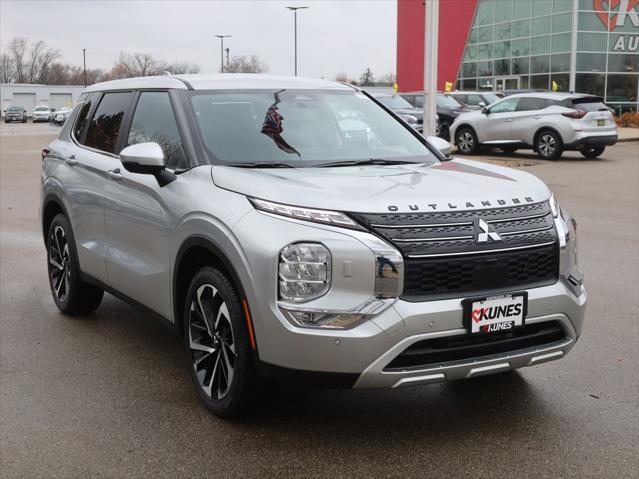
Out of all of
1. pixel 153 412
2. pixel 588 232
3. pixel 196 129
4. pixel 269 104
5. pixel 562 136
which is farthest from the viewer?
pixel 562 136

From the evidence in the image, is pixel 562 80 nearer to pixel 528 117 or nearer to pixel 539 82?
pixel 539 82

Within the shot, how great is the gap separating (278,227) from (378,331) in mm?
664

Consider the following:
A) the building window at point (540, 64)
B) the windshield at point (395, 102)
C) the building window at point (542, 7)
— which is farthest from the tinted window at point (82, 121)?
the building window at point (542, 7)

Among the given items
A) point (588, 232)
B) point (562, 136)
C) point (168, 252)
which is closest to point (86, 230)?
point (168, 252)

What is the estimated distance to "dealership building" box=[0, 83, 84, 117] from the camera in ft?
316

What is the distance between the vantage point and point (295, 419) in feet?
14.0

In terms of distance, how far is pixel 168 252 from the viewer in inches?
179

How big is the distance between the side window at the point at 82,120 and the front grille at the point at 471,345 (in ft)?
11.9

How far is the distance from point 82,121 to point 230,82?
66.1 inches

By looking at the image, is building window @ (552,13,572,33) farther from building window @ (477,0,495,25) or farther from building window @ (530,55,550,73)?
building window @ (477,0,495,25)

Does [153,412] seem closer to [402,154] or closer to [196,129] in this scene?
[196,129]

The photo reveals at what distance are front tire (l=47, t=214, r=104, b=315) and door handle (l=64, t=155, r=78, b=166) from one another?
1.40 ft

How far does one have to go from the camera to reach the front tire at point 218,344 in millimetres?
3881

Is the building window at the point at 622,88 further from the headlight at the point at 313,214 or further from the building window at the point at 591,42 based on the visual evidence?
the headlight at the point at 313,214
